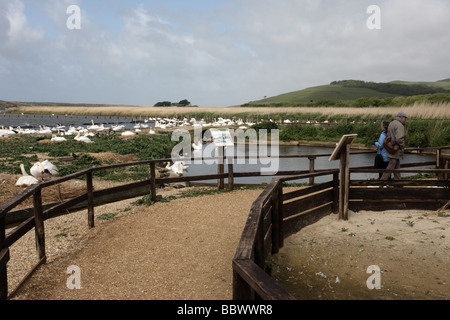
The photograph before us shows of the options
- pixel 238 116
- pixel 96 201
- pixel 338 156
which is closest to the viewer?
pixel 338 156

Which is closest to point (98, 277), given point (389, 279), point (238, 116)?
point (389, 279)

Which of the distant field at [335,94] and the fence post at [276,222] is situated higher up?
the distant field at [335,94]

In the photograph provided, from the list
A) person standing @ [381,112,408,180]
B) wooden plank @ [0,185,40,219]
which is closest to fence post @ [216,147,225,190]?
person standing @ [381,112,408,180]

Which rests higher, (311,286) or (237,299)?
(237,299)

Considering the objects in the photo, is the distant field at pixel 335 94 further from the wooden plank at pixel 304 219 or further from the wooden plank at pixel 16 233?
the wooden plank at pixel 16 233

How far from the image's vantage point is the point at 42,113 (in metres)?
114

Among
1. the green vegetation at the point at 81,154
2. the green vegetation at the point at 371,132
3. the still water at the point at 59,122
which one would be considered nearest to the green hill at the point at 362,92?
the still water at the point at 59,122

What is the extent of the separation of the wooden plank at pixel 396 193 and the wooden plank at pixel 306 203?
2.51 ft

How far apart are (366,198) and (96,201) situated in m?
8.23

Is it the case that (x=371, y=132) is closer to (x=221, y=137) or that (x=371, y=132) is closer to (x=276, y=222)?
(x=221, y=137)

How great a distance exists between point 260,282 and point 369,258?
13.1 feet

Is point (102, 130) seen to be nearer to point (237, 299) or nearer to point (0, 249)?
point (0, 249)

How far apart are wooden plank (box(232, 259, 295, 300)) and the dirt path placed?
198 centimetres

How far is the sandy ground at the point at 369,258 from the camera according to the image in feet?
15.4
